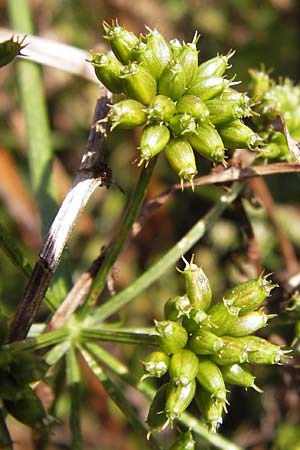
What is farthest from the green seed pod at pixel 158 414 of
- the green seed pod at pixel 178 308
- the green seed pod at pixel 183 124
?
the green seed pod at pixel 183 124

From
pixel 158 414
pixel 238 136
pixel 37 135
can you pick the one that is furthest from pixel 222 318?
pixel 37 135

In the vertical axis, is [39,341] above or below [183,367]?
above

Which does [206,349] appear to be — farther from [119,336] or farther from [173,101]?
[173,101]

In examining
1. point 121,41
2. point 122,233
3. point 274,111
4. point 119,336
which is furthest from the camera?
point 274,111

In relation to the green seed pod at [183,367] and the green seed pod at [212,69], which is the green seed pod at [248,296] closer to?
the green seed pod at [183,367]

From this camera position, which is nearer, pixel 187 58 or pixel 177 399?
pixel 177 399

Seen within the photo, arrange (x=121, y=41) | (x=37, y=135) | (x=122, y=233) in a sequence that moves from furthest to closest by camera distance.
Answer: (x=37, y=135) → (x=122, y=233) → (x=121, y=41)

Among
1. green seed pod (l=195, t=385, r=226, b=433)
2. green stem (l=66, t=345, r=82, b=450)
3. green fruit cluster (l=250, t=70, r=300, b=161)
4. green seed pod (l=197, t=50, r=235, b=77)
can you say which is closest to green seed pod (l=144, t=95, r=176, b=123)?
green seed pod (l=197, t=50, r=235, b=77)
